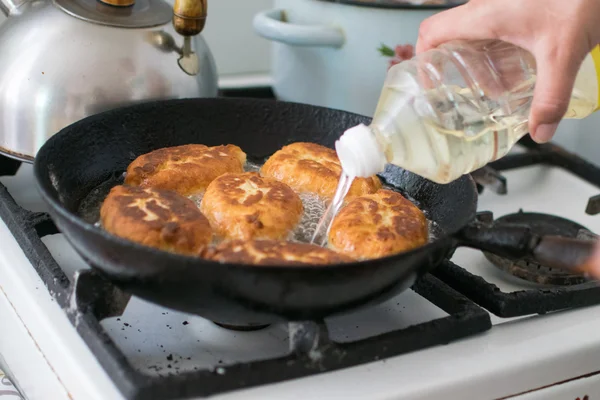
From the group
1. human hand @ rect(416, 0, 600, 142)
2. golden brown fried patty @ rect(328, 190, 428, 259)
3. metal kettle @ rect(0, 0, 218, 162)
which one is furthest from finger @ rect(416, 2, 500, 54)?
metal kettle @ rect(0, 0, 218, 162)

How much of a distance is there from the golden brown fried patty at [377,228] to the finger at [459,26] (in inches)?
9.0

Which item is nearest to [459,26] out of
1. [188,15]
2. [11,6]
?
[188,15]

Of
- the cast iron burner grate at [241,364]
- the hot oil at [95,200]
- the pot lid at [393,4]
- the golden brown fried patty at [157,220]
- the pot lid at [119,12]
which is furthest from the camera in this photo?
the pot lid at [393,4]

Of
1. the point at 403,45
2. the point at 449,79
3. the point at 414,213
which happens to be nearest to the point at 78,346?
the point at 414,213

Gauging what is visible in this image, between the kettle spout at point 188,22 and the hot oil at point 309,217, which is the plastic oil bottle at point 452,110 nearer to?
the hot oil at point 309,217

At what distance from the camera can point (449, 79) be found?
0.93 m

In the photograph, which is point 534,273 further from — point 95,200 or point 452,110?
point 95,200

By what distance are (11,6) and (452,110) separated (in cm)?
68

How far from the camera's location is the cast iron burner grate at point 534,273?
0.84 m

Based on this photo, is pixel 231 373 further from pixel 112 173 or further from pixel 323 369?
pixel 112 173

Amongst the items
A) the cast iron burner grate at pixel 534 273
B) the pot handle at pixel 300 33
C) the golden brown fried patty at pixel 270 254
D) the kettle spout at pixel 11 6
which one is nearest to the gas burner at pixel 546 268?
the cast iron burner grate at pixel 534 273

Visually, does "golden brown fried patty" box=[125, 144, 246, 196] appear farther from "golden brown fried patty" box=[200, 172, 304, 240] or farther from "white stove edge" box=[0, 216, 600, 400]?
"white stove edge" box=[0, 216, 600, 400]

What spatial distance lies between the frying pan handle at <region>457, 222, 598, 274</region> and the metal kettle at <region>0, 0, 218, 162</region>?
0.54 m

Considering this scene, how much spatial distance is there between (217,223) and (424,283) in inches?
10.4
